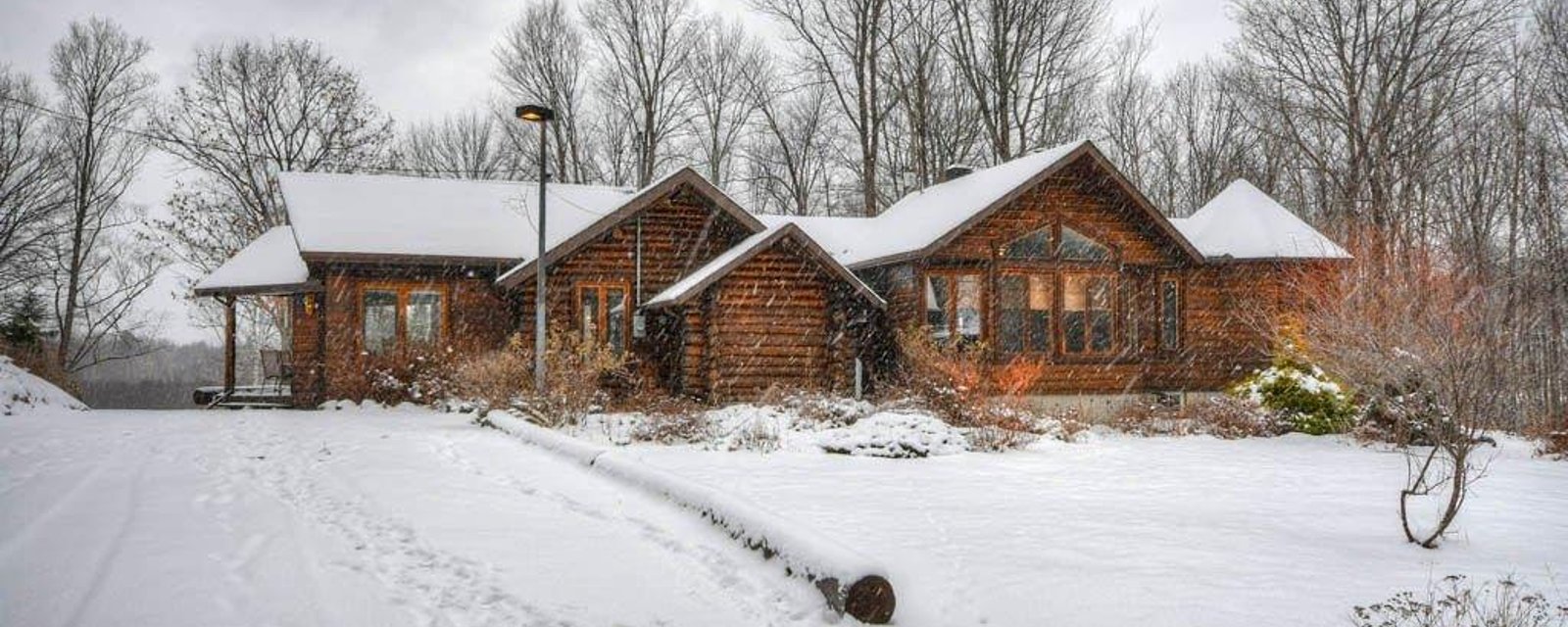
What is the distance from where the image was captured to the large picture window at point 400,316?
20656 mm

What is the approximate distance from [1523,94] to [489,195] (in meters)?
25.0

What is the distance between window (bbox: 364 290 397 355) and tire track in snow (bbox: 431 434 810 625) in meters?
12.4

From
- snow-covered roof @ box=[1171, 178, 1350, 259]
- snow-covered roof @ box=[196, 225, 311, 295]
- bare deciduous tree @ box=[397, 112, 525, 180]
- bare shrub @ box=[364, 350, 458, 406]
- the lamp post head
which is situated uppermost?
bare deciduous tree @ box=[397, 112, 525, 180]

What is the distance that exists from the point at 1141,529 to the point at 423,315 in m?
17.1

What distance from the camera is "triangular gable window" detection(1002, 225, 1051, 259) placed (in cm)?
2052

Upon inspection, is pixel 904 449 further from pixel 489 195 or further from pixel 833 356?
pixel 489 195

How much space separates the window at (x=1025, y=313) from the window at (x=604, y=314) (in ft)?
25.4

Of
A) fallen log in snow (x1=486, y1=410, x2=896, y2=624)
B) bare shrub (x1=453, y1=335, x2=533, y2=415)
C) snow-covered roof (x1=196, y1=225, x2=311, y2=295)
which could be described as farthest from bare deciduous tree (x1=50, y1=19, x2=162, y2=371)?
fallen log in snow (x1=486, y1=410, x2=896, y2=624)

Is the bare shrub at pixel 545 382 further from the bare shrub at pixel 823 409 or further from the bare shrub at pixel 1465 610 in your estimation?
the bare shrub at pixel 1465 610

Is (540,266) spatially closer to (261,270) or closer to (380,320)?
(380,320)

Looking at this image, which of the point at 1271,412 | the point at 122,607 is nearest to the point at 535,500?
the point at 122,607

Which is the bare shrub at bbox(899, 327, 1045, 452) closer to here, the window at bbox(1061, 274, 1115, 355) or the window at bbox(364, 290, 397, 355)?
the window at bbox(1061, 274, 1115, 355)

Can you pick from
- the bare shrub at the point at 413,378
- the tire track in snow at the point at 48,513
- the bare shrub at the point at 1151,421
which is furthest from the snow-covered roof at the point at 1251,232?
the tire track in snow at the point at 48,513

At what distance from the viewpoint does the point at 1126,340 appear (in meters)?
21.0
